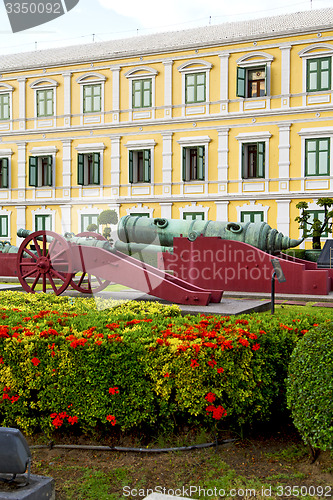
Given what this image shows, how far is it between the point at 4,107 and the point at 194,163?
11.4 meters

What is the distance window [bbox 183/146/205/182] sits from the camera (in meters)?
24.8

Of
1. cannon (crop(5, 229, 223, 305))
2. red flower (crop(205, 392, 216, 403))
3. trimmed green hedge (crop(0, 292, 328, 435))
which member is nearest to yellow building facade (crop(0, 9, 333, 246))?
cannon (crop(5, 229, 223, 305))

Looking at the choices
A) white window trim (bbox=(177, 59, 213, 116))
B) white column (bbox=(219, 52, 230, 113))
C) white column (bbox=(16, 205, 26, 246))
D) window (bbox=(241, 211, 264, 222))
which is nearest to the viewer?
window (bbox=(241, 211, 264, 222))

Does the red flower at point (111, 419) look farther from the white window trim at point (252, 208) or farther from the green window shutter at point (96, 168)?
the green window shutter at point (96, 168)

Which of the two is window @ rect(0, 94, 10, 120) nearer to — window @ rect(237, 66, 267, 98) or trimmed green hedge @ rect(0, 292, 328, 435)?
window @ rect(237, 66, 267, 98)

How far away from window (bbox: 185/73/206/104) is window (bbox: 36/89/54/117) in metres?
7.50

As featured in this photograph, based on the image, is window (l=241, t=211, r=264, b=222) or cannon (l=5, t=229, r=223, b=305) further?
window (l=241, t=211, r=264, b=222)

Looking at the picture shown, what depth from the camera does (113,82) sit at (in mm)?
26391

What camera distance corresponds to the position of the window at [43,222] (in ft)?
90.4

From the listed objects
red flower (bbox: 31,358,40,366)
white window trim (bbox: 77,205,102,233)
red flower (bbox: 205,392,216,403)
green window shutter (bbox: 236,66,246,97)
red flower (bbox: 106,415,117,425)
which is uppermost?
green window shutter (bbox: 236,66,246,97)

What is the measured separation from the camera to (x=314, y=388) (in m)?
3.37

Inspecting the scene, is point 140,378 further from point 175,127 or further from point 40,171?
point 40,171

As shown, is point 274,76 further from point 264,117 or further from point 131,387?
point 131,387

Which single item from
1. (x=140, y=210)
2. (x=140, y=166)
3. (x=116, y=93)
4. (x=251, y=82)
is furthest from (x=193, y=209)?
(x=116, y=93)
